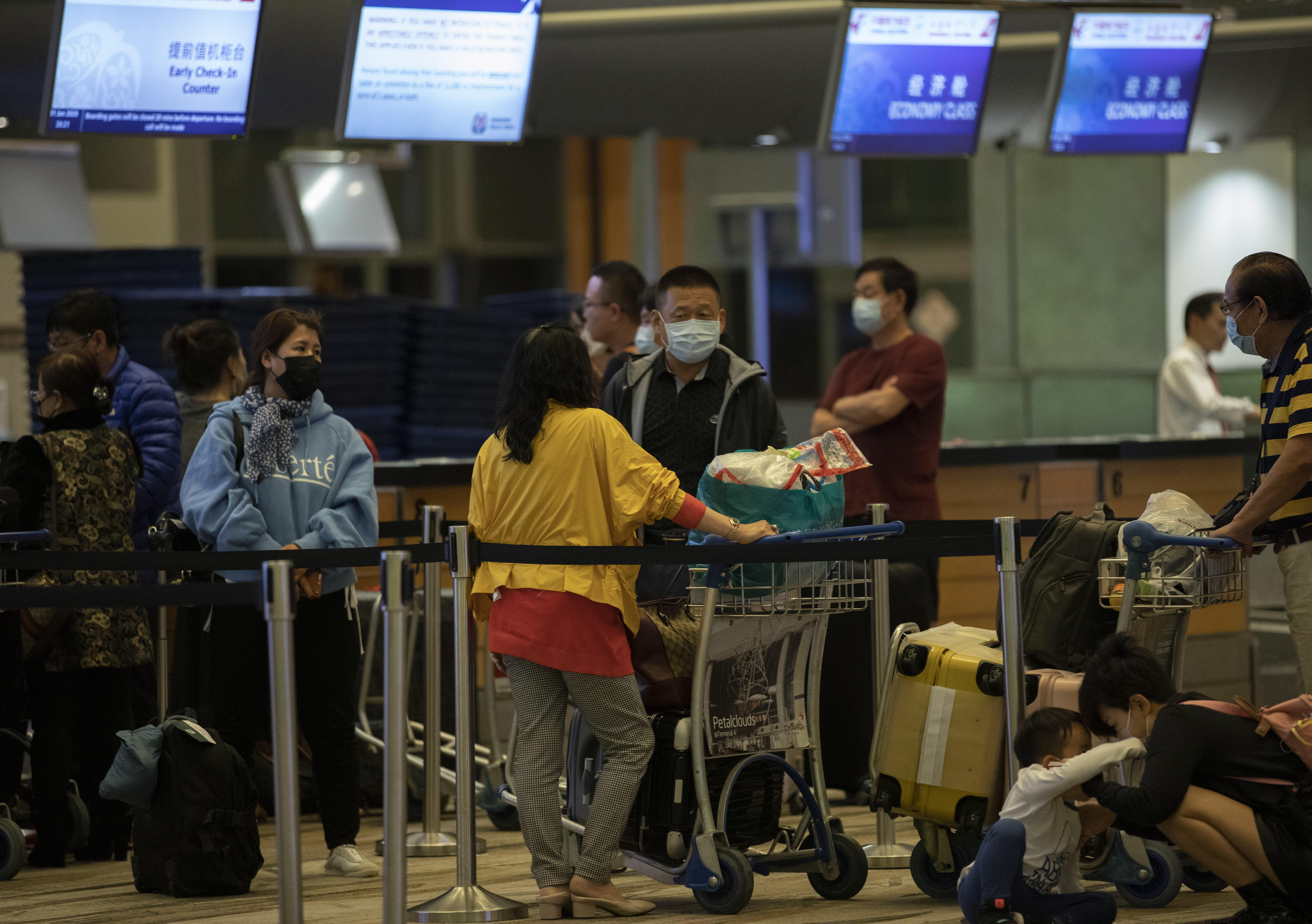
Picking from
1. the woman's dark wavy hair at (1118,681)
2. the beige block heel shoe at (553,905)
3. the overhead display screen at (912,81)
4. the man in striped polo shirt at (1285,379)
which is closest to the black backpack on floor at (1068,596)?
the woman's dark wavy hair at (1118,681)

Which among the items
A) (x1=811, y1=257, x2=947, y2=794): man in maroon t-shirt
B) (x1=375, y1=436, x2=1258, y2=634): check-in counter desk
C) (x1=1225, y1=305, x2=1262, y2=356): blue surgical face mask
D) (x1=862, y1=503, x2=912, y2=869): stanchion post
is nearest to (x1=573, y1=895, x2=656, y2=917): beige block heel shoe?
(x1=862, y1=503, x2=912, y2=869): stanchion post

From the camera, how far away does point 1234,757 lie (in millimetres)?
3574

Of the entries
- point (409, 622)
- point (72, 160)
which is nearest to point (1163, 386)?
point (409, 622)

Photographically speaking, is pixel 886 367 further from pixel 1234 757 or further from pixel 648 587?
pixel 1234 757

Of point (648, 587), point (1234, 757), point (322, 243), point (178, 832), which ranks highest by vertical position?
point (322, 243)

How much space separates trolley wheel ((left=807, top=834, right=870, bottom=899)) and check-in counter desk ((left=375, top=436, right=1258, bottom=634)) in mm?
2693

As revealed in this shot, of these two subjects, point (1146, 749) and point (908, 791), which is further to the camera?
point (908, 791)

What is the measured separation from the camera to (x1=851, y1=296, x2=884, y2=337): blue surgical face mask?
5961 mm

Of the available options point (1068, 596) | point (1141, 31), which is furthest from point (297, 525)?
point (1141, 31)

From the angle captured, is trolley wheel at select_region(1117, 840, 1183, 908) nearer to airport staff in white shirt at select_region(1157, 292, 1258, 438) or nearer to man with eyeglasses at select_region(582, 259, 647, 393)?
man with eyeglasses at select_region(582, 259, 647, 393)

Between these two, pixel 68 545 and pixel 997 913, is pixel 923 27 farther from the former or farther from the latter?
pixel 997 913

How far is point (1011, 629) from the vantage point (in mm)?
3770

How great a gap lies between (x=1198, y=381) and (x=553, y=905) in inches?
193

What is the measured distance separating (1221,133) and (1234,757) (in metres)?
5.37
